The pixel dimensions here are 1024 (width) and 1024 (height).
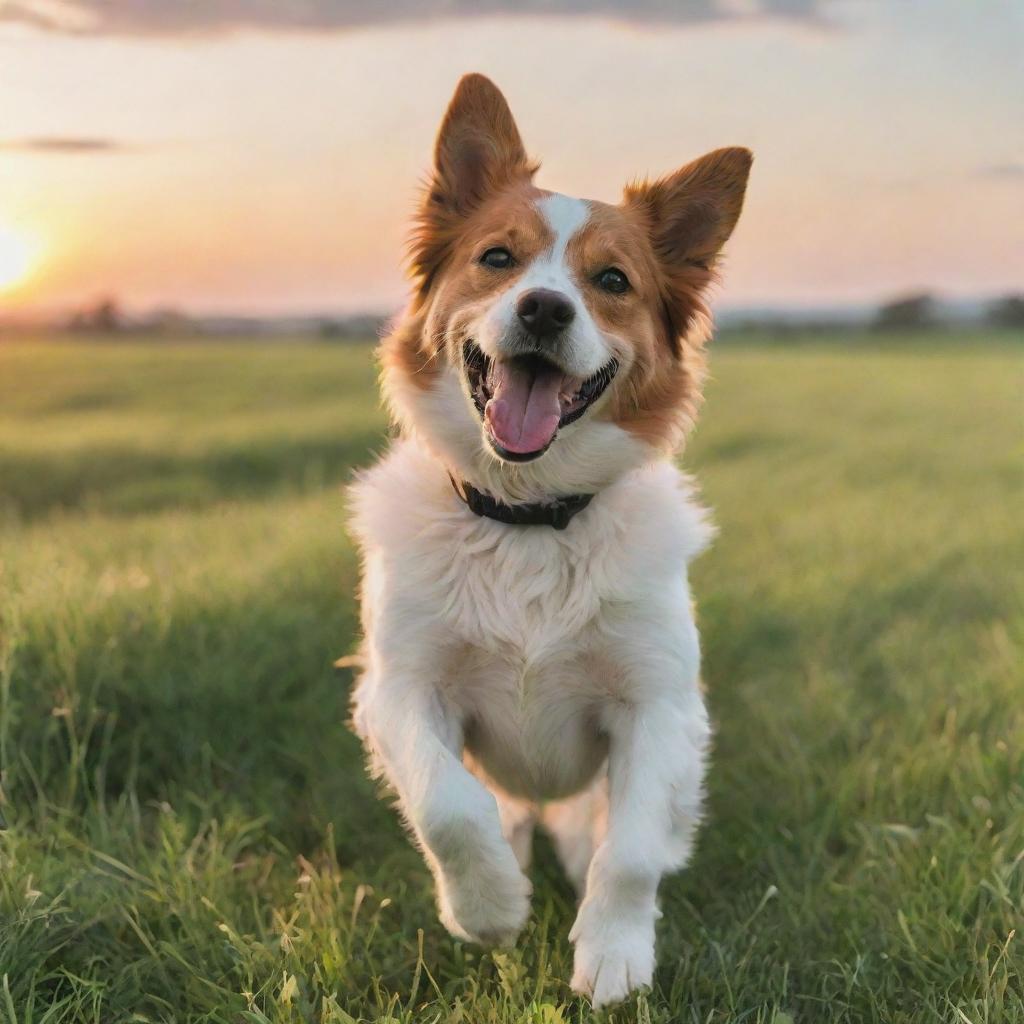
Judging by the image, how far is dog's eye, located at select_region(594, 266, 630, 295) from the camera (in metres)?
3.64

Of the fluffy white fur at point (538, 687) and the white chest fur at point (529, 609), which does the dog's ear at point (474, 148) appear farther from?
the white chest fur at point (529, 609)

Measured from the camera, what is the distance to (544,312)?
3250 millimetres

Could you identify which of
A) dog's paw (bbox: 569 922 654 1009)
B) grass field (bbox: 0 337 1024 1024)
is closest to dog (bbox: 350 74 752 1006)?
dog's paw (bbox: 569 922 654 1009)

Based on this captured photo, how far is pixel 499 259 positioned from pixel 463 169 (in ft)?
1.56

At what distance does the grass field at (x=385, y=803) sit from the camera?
125 inches

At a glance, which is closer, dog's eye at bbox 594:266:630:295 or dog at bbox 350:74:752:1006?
dog at bbox 350:74:752:1006

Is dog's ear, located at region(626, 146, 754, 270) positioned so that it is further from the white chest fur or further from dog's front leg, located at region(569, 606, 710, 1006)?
dog's front leg, located at region(569, 606, 710, 1006)

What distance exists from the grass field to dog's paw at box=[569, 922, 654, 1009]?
0.29 ft

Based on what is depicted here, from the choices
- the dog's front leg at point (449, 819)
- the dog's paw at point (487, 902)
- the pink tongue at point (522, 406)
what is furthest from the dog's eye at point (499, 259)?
the dog's paw at point (487, 902)

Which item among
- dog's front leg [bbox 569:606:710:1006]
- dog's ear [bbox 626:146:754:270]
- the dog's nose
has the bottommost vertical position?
dog's front leg [bbox 569:606:710:1006]

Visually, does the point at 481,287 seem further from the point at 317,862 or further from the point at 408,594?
the point at 317,862

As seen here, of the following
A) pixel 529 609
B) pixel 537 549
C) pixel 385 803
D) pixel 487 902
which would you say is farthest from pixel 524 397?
pixel 385 803

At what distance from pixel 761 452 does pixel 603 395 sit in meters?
11.6

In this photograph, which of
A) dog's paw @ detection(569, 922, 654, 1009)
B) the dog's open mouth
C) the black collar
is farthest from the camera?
the black collar
